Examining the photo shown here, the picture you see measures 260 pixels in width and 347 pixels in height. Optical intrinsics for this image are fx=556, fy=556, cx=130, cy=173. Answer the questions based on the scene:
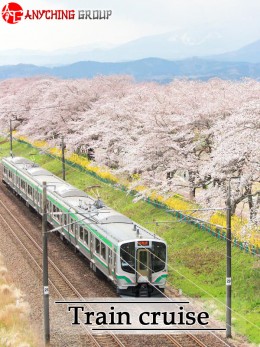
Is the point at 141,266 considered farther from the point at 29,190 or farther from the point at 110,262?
the point at 29,190

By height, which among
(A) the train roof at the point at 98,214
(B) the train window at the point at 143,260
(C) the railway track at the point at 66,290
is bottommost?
(C) the railway track at the point at 66,290

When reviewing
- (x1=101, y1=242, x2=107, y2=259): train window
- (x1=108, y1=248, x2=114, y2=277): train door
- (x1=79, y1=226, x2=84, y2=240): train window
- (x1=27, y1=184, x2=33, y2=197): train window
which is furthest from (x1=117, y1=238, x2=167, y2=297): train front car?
(x1=27, y1=184, x2=33, y2=197): train window

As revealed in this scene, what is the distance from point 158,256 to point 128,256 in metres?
1.24

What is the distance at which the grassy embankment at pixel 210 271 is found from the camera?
21.7 metres

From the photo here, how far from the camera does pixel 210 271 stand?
2606cm

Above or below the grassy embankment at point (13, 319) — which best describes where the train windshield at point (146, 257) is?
above

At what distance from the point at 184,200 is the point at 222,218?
20.2ft

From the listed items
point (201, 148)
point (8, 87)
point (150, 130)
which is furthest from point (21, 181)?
point (8, 87)

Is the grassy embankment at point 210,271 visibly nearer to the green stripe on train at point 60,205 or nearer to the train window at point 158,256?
the train window at point 158,256

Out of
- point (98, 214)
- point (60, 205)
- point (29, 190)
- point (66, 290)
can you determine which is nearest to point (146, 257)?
point (66, 290)

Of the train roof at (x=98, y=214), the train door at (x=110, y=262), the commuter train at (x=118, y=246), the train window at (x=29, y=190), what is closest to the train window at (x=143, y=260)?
the commuter train at (x=118, y=246)

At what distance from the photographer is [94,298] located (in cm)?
2294

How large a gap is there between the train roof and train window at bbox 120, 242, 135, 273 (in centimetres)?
33

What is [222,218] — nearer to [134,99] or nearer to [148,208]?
[148,208]
